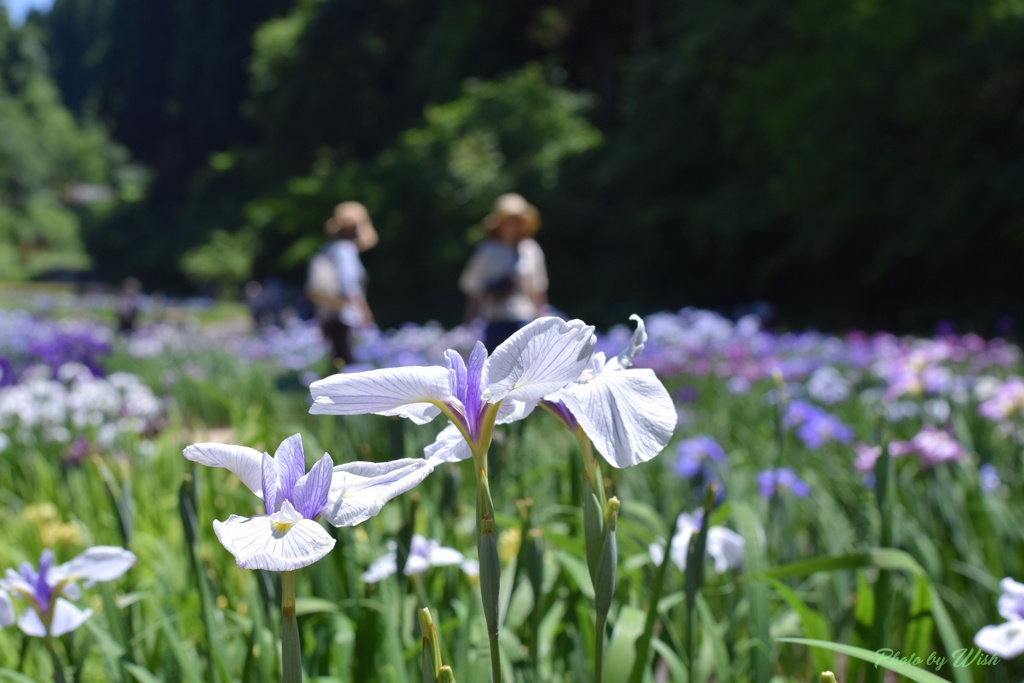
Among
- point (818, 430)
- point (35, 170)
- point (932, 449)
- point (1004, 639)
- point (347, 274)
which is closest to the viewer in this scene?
point (1004, 639)

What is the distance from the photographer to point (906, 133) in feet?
34.2

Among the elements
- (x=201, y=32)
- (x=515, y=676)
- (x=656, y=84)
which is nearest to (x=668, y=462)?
(x=515, y=676)

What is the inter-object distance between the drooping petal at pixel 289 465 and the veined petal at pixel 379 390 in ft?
0.12

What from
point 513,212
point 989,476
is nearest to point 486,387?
point 989,476

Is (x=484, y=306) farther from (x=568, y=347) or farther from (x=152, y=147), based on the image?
(x=152, y=147)

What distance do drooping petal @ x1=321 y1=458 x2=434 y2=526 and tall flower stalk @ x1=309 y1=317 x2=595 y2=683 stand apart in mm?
46

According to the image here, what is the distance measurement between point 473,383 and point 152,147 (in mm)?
39094

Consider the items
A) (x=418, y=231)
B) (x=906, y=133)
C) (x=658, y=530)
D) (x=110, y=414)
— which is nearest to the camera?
(x=658, y=530)

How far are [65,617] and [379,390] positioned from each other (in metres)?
0.64

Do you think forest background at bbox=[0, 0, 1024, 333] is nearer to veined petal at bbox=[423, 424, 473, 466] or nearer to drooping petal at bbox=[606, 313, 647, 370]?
drooping petal at bbox=[606, 313, 647, 370]

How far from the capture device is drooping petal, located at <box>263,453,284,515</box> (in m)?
0.65

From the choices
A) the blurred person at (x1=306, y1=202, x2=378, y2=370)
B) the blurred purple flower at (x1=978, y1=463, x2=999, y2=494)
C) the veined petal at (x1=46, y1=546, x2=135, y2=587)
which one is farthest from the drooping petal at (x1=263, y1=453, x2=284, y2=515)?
the blurred person at (x1=306, y1=202, x2=378, y2=370)

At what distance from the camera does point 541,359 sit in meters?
0.66

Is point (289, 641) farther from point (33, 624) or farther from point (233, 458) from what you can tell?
point (33, 624)
